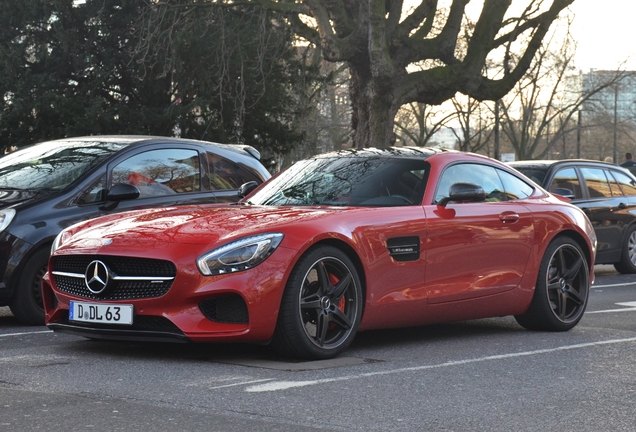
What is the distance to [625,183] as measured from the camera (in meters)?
16.0

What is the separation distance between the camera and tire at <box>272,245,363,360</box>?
250 inches

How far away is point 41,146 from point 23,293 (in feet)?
6.33

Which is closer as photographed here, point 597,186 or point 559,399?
point 559,399

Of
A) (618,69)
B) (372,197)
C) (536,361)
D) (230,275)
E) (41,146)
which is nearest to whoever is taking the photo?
(230,275)

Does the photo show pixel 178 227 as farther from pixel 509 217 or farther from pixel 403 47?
pixel 403 47

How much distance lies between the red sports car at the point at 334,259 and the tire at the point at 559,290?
0.01 m

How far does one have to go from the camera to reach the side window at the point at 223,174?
10.1m

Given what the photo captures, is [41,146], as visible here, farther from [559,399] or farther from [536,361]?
[559,399]

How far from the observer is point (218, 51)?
87.9ft

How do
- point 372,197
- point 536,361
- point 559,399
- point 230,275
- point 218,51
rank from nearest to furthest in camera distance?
point 559,399, point 230,275, point 536,361, point 372,197, point 218,51

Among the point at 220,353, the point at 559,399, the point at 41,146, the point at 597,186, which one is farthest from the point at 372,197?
the point at 597,186

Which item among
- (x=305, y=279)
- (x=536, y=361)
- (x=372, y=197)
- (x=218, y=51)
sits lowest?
(x=536, y=361)

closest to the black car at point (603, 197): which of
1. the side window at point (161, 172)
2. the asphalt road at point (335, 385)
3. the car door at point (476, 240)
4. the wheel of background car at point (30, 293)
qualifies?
the side window at point (161, 172)

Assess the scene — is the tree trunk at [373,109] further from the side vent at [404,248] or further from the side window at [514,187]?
the side vent at [404,248]
